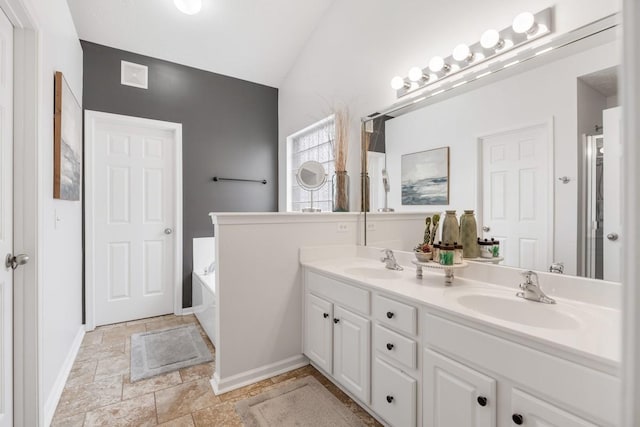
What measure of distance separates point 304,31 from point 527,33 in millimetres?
2260

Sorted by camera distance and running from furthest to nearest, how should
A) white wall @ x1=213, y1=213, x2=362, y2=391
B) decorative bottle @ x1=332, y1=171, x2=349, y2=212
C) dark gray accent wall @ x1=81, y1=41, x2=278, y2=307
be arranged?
1. dark gray accent wall @ x1=81, y1=41, x2=278, y2=307
2. decorative bottle @ x1=332, y1=171, x2=349, y2=212
3. white wall @ x1=213, y1=213, x2=362, y2=391

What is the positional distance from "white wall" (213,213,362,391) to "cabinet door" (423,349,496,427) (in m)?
1.09

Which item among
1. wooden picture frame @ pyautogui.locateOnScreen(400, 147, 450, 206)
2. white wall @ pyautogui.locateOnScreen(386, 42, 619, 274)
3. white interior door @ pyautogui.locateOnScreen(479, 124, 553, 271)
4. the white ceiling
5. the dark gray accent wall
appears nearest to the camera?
white wall @ pyautogui.locateOnScreen(386, 42, 619, 274)

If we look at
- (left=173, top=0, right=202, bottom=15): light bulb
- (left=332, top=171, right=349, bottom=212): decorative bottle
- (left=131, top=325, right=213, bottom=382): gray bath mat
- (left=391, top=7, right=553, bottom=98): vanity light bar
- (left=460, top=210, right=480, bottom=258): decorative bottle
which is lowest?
(left=131, top=325, right=213, bottom=382): gray bath mat

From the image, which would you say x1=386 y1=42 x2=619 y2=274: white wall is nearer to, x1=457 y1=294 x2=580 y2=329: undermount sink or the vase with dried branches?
x1=457 y1=294 x2=580 y2=329: undermount sink

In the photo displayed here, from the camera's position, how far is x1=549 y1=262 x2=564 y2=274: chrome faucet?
4.47 feet

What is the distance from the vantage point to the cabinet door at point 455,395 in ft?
3.59

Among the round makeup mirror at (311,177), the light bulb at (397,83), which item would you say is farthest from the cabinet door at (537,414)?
the round makeup mirror at (311,177)

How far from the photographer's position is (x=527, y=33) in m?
1.50

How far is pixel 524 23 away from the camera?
58.7 inches

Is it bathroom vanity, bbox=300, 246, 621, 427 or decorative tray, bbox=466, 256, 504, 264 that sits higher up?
decorative tray, bbox=466, 256, 504, 264

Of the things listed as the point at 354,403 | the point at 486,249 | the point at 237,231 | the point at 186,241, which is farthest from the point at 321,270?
the point at 186,241

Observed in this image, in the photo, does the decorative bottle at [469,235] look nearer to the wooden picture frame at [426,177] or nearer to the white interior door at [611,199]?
the wooden picture frame at [426,177]

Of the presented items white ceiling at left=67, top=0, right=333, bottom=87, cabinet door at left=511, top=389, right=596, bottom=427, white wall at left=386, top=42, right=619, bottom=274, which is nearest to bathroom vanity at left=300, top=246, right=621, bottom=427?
cabinet door at left=511, top=389, right=596, bottom=427
